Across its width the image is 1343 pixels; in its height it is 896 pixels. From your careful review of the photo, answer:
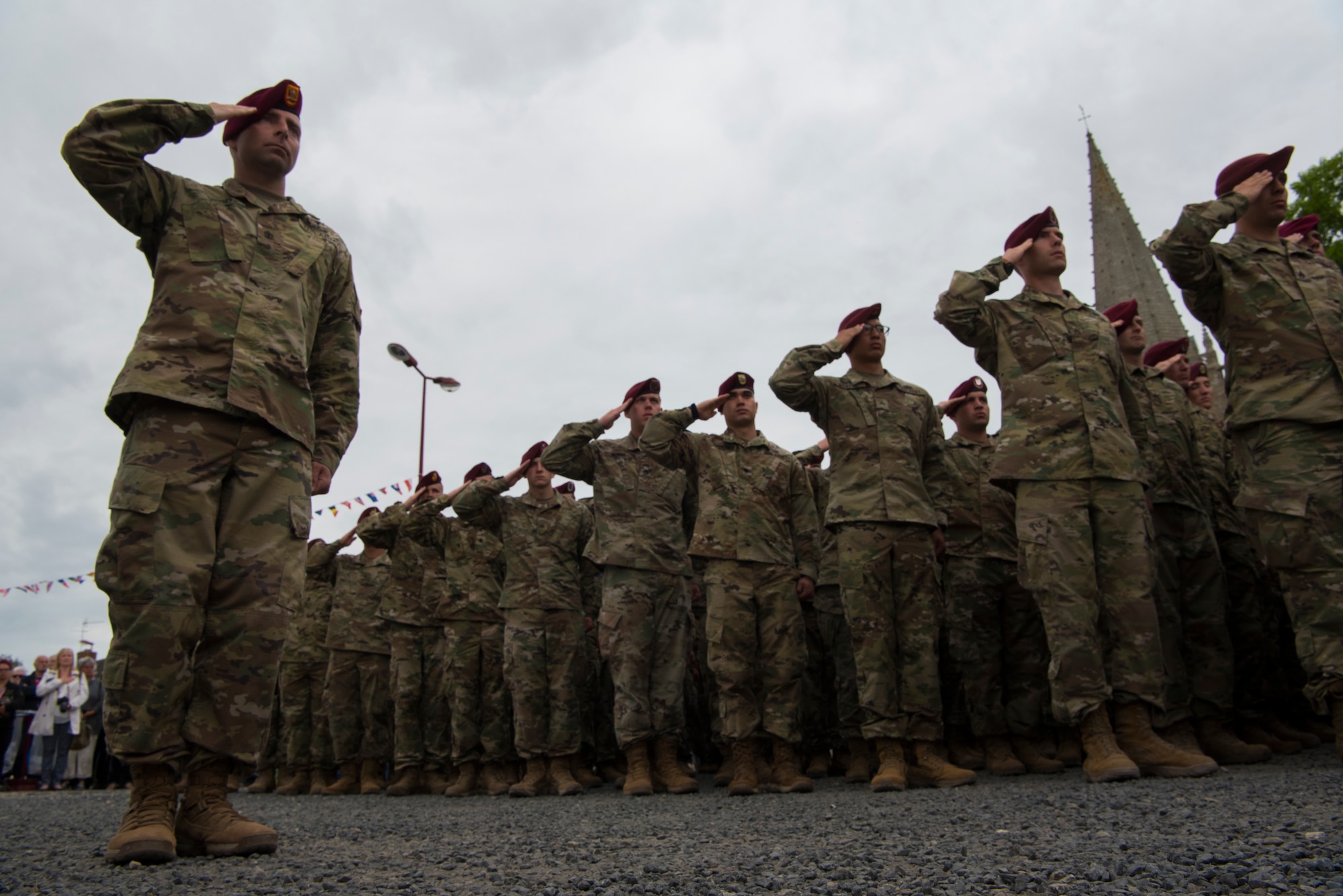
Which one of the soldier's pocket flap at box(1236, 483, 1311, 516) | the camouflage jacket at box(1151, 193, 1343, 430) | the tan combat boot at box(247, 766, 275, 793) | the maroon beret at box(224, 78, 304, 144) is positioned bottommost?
the tan combat boot at box(247, 766, 275, 793)

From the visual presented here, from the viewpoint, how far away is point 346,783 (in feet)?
27.8

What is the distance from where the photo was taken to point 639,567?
229 inches

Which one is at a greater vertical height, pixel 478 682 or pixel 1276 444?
pixel 1276 444

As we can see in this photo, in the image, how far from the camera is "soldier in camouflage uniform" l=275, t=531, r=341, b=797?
9.09 meters

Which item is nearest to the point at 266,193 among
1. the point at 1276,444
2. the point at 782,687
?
the point at 782,687

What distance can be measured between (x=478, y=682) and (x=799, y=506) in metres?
3.25

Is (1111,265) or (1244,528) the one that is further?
(1111,265)

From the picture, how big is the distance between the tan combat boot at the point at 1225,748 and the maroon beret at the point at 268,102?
5090 mm

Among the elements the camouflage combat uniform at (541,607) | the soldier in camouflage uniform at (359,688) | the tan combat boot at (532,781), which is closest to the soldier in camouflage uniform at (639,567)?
the camouflage combat uniform at (541,607)

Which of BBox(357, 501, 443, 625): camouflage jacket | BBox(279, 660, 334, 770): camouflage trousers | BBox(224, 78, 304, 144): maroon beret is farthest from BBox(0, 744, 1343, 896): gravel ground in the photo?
BBox(279, 660, 334, 770): camouflage trousers

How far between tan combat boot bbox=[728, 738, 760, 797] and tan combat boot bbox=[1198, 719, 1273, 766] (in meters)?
2.30

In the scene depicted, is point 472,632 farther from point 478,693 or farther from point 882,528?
point 882,528

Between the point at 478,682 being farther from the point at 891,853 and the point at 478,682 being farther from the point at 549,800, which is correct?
the point at 891,853

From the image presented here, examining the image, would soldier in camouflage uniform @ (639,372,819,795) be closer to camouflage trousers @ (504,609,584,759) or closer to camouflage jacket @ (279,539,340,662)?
camouflage trousers @ (504,609,584,759)
